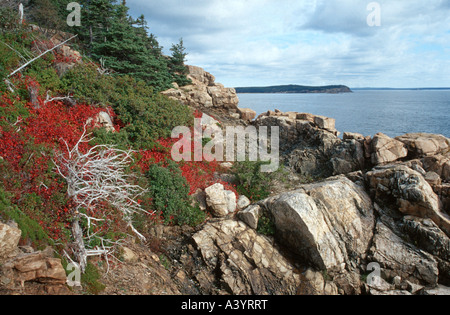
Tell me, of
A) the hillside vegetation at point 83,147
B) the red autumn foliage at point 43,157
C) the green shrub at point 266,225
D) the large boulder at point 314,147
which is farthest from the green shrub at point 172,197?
the large boulder at point 314,147

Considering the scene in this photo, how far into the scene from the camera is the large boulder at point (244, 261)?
1005 centimetres

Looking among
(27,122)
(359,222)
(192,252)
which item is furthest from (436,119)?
(27,122)

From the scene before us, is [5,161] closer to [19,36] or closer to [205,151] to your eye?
[205,151]

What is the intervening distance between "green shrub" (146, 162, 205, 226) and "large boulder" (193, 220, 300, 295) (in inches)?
45.1

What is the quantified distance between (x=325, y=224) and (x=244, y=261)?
3.95 meters

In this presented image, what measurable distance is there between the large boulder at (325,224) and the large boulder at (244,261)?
1.01 metres

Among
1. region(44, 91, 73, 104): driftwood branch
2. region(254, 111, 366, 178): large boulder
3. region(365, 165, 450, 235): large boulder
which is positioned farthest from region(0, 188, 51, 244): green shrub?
region(254, 111, 366, 178): large boulder

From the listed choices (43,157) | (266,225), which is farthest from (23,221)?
(266,225)

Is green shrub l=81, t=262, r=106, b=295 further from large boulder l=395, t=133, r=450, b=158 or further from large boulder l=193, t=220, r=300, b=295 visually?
large boulder l=395, t=133, r=450, b=158

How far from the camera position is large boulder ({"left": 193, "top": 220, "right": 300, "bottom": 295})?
33.0ft

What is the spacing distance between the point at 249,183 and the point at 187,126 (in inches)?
240

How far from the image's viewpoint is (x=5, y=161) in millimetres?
8312

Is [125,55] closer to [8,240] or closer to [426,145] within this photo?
[8,240]

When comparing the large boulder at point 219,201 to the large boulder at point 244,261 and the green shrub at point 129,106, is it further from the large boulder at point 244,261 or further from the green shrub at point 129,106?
the green shrub at point 129,106
